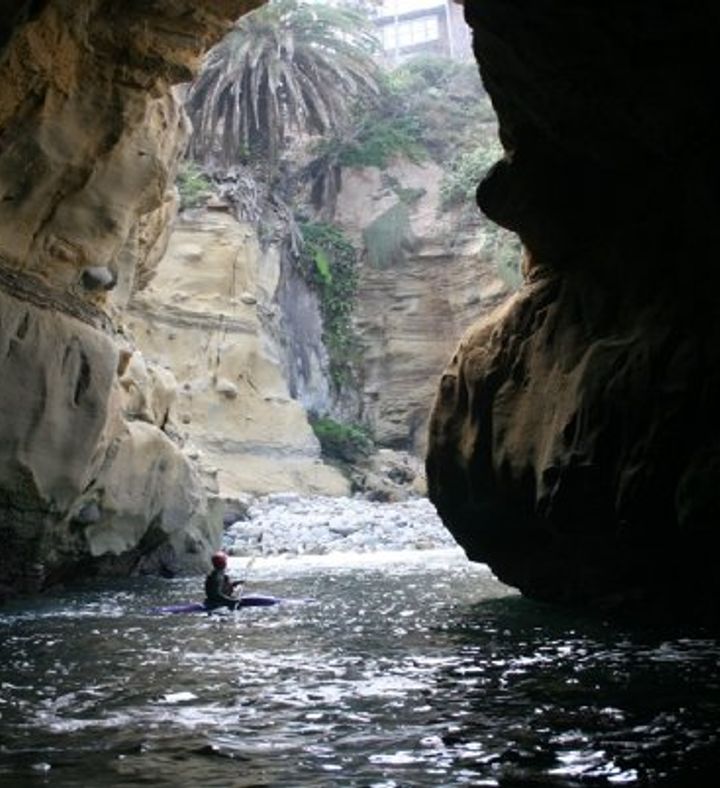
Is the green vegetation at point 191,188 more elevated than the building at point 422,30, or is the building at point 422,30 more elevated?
the building at point 422,30

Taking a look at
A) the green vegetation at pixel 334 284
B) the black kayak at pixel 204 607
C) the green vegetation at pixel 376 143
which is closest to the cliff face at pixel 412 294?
the green vegetation at pixel 376 143

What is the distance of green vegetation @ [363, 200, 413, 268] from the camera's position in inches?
1549

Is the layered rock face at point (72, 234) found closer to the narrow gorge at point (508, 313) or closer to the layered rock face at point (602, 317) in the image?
the narrow gorge at point (508, 313)

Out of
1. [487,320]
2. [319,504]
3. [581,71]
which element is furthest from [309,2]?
[581,71]

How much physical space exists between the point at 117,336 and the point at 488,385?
7909 millimetres

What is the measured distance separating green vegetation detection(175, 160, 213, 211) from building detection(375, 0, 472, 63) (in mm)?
31705

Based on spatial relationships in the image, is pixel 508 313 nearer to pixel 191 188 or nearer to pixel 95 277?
pixel 95 277

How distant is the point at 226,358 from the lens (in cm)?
2923

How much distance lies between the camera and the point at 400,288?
39844 millimetres

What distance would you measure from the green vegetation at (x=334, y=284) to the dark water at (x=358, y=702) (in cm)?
2530

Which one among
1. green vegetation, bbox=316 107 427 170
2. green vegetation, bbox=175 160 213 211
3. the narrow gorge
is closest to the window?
green vegetation, bbox=316 107 427 170

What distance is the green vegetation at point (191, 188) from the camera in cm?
3058

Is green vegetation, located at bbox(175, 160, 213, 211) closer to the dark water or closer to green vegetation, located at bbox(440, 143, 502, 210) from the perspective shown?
green vegetation, located at bbox(440, 143, 502, 210)

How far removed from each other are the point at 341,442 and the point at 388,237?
10.8 meters
